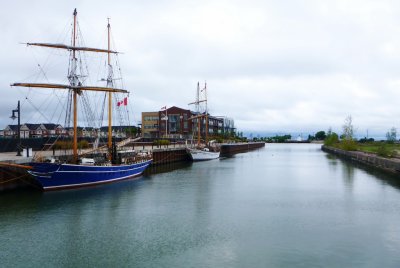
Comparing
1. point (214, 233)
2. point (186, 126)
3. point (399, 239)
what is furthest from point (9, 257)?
point (186, 126)

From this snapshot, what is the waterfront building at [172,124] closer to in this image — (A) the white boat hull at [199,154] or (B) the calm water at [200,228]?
(A) the white boat hull at [199,154]

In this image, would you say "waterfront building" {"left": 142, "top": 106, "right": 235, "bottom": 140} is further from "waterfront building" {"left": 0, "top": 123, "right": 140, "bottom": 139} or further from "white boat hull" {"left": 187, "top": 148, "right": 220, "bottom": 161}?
"white boat hull" {"left": 187, "top": 148, "right": 220, "bottom": 161}

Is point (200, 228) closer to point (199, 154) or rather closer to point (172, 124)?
point (199, 154)

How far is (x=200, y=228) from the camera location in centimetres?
2550

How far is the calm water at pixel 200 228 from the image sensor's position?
19672mm

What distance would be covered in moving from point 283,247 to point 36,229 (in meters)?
16.5

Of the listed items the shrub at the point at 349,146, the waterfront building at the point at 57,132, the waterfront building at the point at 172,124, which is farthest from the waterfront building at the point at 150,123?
the shrub at the point at 349,146

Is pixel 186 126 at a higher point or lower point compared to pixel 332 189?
higher

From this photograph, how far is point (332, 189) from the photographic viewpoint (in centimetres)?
4469

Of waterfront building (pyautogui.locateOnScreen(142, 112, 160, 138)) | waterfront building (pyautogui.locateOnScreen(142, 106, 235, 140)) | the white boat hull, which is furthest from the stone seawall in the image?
waterfront building (pyautogui.locateOnScreen(142, 112, 160, 138))

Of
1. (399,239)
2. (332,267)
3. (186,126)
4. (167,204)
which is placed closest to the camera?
(332,267)

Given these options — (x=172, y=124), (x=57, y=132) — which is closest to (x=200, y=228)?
(x=57, y=132)

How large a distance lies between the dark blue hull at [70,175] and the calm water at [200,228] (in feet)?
4.05

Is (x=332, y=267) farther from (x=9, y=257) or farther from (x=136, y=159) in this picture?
(x=136, y=159)
